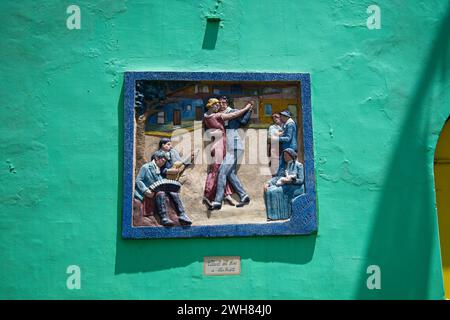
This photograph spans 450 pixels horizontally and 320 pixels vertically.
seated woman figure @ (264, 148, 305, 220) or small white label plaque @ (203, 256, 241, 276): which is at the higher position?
seated woman figure @ (264, 148, 305, 220)

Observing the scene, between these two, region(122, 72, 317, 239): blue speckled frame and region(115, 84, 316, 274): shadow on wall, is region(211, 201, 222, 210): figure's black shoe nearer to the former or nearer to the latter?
region(122, 72, 317, 239): blue speckled frame

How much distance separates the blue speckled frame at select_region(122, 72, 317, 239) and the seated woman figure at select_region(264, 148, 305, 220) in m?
0.06

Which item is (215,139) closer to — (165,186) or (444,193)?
(165,186)

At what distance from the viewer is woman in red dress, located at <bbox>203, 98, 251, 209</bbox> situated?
4855 millimetres

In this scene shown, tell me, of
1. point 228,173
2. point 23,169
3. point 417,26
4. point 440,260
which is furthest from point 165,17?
point 440,260

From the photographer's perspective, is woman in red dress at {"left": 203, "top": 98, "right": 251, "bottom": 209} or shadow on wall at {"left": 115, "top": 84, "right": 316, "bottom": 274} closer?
shadow on wall at {"left": 115, "top": 84, "right": 316, "bottom": 274}

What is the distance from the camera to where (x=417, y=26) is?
518cm

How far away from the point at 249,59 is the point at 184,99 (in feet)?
2.44

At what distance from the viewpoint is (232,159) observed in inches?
193

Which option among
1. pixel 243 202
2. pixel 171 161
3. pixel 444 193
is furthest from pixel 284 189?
pixel 444 193

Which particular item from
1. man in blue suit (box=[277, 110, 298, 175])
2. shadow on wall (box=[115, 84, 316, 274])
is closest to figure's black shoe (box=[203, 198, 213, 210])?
shadow on wall (box=[115, 84, 316, 274])

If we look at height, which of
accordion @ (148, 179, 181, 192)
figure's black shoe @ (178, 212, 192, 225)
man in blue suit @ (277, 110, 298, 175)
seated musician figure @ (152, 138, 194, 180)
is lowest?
figure's black shoe @ (178, 212, 192, 225)

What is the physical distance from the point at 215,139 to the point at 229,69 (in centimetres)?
69

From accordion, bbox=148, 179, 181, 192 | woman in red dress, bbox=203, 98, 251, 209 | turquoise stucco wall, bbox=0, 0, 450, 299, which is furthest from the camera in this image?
woman in red dress, bbox=203, 98, 251, 209
